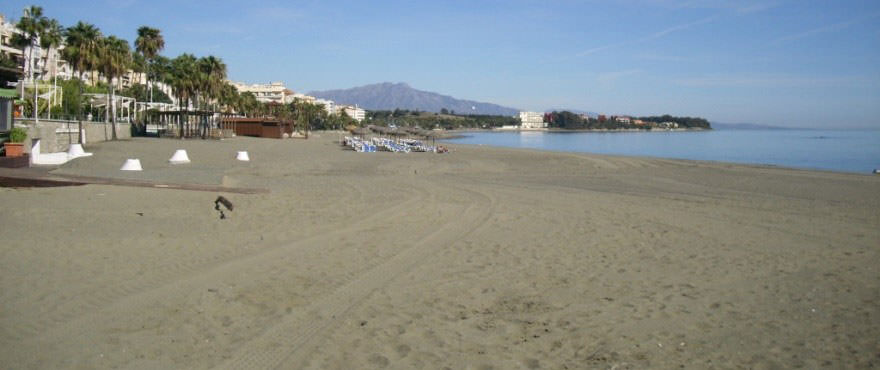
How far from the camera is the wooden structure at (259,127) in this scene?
62.0m

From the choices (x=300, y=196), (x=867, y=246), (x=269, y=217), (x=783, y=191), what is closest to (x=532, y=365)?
(x=269, y=217)

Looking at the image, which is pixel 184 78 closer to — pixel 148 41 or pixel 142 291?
pixel 148 41

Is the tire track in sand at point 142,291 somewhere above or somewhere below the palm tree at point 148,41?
below

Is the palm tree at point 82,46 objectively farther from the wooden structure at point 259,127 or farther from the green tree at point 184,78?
the wooden structure at point 259,127

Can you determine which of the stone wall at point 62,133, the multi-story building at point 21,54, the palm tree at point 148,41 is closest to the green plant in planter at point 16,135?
the stone wall at point 62,133

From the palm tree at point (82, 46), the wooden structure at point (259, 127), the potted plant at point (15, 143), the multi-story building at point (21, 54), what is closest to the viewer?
the potted plant at point (15, 143)

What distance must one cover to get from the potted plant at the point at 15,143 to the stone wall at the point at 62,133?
9.2 inches

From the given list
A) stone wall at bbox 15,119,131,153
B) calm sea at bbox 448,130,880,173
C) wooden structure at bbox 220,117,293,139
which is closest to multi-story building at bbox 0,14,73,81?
wooden structure at bbox 220,117,293,139

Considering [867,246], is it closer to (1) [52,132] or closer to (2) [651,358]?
(2) [651,358]

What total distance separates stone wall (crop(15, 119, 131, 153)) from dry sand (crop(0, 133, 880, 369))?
10.2m

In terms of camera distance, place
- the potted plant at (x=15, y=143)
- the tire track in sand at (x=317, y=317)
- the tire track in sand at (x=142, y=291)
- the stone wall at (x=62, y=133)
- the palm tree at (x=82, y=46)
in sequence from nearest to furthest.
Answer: the tire track in sand at (x=317, y=317), the tire track in sand at (x=142, y=291), the potted plant at (x=15, y=143), the stone wall at (x=62, y=133), the palm tree at (x=82, y=46)

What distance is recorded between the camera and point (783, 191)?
20.2 meters

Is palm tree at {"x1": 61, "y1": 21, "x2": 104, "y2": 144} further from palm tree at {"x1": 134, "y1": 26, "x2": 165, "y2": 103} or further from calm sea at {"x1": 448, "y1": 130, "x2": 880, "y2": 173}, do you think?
calm sea at {"x1": 448, "y1": 130, "x2": 880, "y2": 173}

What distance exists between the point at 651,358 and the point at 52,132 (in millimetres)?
23541
